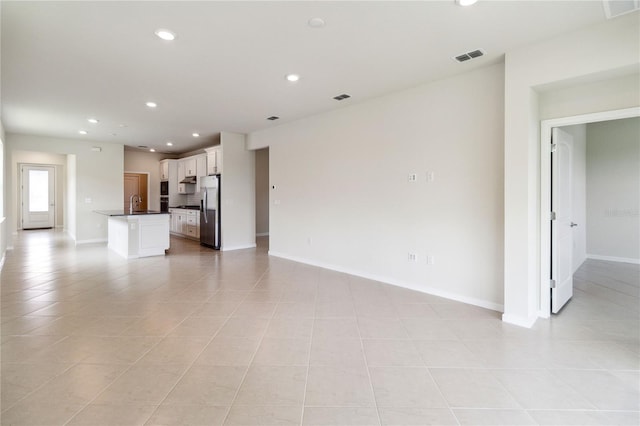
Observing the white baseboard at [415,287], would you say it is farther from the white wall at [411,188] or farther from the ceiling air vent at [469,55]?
the ceiling air vent at [469,55]

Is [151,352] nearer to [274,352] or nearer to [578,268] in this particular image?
[274,352]

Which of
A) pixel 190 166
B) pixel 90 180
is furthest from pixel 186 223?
pixel 90 180

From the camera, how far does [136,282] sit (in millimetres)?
4527

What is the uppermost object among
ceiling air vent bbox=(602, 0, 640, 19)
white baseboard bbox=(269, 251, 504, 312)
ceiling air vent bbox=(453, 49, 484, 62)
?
ceiling air vent bbox=(453, 49, 484, 62)

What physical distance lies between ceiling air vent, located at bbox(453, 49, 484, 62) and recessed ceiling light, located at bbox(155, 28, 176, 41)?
2.82 m

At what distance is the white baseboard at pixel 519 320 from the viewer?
9.86 feet

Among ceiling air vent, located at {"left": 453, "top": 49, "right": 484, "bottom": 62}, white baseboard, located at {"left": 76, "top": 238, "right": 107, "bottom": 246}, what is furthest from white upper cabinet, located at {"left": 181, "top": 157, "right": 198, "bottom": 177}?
ceiling air vent, located at {"left": 453, "top": 49, "right": 484, "bottom": 62}

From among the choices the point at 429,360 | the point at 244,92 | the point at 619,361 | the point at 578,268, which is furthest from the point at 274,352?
the point at 578,268

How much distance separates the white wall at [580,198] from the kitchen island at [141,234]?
7.73m

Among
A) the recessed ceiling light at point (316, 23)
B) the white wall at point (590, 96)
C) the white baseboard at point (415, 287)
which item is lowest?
the white baseboard at point (415, 287)

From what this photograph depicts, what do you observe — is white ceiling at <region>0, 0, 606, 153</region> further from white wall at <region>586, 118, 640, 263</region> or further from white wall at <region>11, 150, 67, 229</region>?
white wall at <region>11, 150, 67, 229</region>

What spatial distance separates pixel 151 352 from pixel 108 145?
795cm

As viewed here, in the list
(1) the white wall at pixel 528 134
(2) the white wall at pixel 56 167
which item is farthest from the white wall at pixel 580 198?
(2) the white wall at pixel 56 167

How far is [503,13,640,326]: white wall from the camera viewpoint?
8.95 ft
